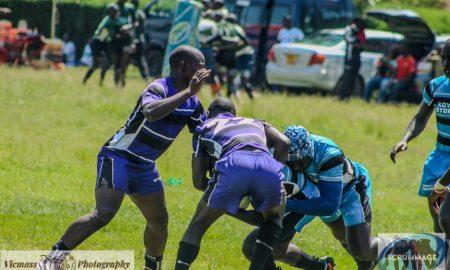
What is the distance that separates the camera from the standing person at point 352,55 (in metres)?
26.1

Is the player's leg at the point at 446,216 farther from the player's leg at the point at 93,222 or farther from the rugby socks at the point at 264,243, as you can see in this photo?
the player's leg at the point at 93,222

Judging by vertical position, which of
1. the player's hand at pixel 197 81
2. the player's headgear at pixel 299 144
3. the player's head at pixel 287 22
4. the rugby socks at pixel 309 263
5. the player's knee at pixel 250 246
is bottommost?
the player's head at pixel 287 22

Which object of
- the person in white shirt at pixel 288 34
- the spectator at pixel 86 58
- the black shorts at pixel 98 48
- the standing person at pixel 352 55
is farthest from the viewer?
the spectator at pixel 86 58

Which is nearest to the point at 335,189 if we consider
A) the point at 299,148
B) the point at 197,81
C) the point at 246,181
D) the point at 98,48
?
the point at 299,148

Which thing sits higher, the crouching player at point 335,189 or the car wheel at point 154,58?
the crouching player at point 335,189

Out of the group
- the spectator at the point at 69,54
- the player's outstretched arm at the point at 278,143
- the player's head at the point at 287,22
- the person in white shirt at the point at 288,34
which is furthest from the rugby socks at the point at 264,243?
the spectator at the point at 69,54

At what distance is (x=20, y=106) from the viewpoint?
19266 millimetres

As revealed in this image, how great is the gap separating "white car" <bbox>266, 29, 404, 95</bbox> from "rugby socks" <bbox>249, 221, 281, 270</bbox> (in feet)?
61.0

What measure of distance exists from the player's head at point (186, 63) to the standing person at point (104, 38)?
14.9 metres

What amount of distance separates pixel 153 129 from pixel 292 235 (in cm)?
155

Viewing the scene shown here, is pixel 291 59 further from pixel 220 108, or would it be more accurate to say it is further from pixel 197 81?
pixel 197 81

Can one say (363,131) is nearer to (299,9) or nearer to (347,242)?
(299,9)

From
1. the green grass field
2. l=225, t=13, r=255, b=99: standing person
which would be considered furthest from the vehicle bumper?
l=225, t=13, r=255, b=99: standing person

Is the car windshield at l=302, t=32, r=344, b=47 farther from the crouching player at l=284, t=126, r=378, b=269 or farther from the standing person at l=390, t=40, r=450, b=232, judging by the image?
the crouching player at l=284, t=126, r=378, b=269
